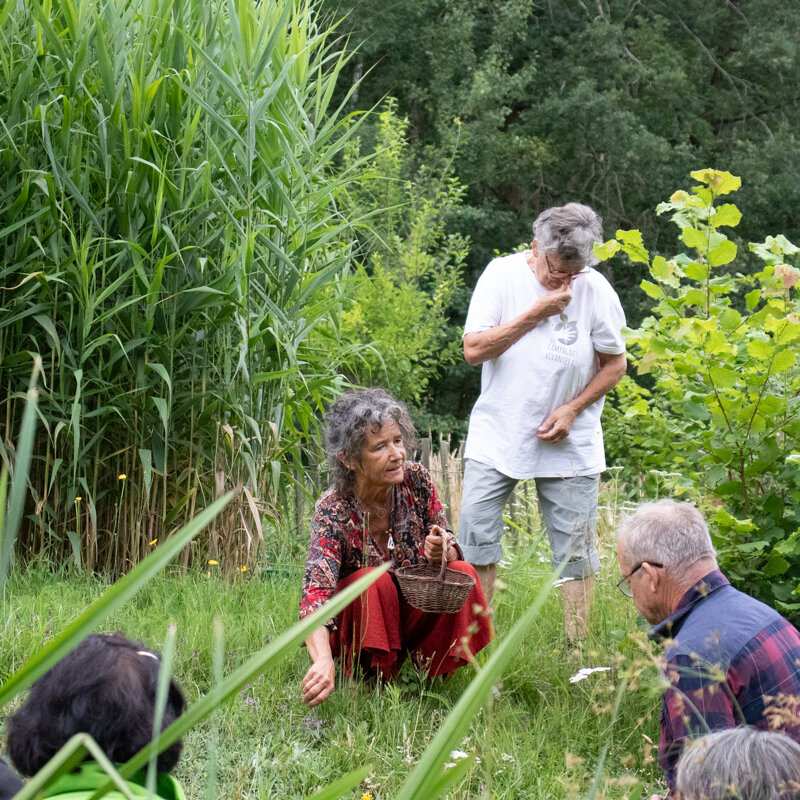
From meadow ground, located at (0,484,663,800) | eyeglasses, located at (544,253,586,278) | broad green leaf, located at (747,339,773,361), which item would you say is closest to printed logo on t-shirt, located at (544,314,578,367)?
eyeglasses, located at (544,253,586,278)

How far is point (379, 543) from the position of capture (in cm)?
339

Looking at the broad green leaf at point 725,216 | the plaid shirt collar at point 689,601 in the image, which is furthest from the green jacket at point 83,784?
the broad green leaf at point 725,216

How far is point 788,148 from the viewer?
1681 centimetres

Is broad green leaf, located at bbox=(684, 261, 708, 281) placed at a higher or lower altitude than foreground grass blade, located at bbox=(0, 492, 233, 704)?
lower

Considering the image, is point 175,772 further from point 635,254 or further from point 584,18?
point 584,18

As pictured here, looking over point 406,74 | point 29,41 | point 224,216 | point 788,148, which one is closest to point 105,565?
point 224,216

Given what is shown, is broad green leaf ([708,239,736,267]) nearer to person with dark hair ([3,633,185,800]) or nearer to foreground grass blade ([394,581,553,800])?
person with dark hair ([3,633,185,800])

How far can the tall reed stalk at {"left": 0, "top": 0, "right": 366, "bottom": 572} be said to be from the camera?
13.8 ft

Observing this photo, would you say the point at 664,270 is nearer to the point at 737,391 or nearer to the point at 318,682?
the point at 737,391

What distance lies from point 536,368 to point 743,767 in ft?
7.63

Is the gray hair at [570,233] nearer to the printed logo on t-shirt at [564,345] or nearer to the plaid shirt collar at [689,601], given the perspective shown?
the printed logo on t-shirt at [564,345]

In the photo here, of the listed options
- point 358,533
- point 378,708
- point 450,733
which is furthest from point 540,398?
point 450,733

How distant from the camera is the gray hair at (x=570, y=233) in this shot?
11.4 feet

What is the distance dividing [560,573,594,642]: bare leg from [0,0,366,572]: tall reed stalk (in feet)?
4.80
